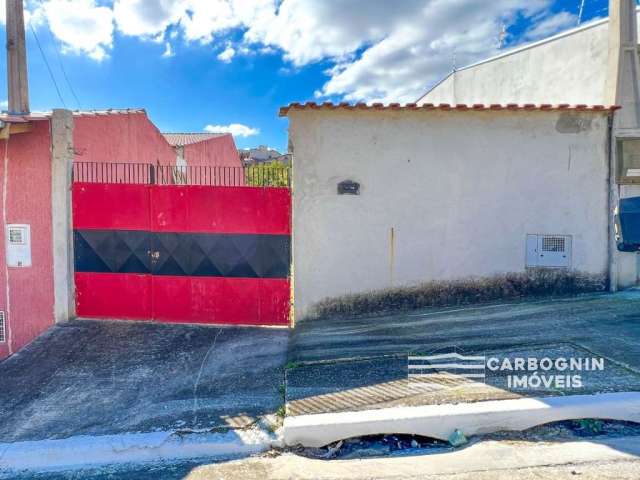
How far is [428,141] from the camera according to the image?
588 centimetres

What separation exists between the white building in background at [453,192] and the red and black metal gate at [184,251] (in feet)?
1.66

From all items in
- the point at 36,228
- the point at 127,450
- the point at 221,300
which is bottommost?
the point at 127,450

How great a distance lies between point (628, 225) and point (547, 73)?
4.33m

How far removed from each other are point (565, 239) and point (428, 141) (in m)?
2.54

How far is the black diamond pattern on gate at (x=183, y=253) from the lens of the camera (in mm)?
6109

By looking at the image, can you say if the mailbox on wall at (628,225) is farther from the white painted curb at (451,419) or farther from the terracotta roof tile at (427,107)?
the white painted curb at (451,419)

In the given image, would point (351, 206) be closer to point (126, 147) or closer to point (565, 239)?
point (565, 239)

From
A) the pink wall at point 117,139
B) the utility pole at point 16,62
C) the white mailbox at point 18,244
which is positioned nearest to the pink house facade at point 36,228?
the white mailbox at point 18,244

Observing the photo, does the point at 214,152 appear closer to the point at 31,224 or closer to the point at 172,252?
the point at 31,224

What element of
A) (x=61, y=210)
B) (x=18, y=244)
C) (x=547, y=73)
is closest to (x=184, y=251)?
(x=61, y=210)

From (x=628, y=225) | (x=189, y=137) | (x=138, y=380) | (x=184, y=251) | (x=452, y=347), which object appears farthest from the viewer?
(x=189, y=137)

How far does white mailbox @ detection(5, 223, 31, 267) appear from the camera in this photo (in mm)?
6102

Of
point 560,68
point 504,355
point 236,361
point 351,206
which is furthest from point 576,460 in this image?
point 560,68

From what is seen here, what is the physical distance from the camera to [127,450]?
3137 mm
